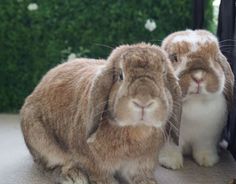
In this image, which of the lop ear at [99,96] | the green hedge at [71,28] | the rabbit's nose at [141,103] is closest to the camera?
the rabbit's nose at [141,103]

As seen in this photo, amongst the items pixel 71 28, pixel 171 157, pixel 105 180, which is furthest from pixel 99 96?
pixel 71 28

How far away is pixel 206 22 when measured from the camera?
7.91 feet

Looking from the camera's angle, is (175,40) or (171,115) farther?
(175,40)

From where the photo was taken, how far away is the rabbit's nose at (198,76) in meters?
1.74

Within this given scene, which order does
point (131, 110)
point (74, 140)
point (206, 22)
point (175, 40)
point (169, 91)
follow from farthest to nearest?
point (206, 22) → point (175, 40) → point (74, 140) → point (169, 91) → point (131, 110)

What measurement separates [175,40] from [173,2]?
0.64 metres

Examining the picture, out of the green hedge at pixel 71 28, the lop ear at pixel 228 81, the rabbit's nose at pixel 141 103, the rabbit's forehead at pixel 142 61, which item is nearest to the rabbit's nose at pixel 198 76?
the lop ear at pixel 228 81

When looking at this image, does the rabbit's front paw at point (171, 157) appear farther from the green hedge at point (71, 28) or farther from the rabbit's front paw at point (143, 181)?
the green hedge at point (71, 28)

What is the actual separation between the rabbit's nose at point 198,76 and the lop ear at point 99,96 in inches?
13.0

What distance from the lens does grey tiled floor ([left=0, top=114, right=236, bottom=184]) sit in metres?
1.88

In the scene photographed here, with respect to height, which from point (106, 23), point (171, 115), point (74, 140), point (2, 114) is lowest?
point (2, 114)

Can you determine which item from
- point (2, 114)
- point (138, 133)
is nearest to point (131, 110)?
point (138, 133)

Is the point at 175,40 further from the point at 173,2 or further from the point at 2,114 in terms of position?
the point at 2,114

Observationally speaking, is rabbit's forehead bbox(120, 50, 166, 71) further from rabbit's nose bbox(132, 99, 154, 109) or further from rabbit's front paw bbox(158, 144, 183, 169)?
rabbit's front paw bbox(158, 144, 183, 169)
